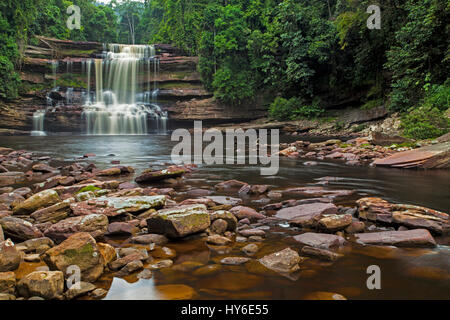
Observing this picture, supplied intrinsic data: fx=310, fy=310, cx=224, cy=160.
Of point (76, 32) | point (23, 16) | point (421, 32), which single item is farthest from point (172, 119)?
point (76, 32)

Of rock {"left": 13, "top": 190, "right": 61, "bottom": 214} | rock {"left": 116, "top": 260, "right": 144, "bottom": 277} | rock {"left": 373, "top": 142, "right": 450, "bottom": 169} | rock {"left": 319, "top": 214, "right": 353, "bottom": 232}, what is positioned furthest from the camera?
rock {"left": 373, "top": 142, "right": 450, "bottom": 169}

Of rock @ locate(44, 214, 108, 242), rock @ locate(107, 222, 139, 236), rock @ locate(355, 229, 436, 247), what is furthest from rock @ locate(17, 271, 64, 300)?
rock @ locate(355, 229, 436, 247)

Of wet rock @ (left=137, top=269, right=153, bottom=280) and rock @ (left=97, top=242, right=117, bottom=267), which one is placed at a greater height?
rock @ (left=97, top=242, right=117, bottom=267)

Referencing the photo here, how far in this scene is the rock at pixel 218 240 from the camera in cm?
313

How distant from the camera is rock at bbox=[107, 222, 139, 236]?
343 centimetres

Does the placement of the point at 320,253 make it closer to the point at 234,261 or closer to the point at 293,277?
the point at 293,277

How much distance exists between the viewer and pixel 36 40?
104 ft

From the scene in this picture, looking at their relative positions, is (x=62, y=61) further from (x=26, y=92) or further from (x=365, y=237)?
(x=365, y=237)

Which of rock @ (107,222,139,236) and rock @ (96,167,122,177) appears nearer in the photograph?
rock @ (107,222,139,236)

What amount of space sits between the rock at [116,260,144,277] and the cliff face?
2762cm

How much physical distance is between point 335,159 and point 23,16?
3152 centimetres

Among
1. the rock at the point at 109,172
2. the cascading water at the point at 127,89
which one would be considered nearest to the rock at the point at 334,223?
the rock at the point at 109,172

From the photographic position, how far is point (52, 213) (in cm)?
382

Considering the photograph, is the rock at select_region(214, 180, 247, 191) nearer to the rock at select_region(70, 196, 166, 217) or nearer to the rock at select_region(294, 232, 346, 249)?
the rock at select_region(70, 196, 166, 217)
